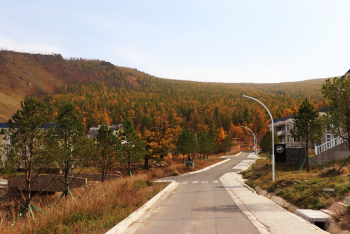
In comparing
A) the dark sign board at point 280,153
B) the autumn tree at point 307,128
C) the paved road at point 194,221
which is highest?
the autumn tree at point 307,128

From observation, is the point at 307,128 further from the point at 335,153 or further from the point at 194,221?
the point at 194,221

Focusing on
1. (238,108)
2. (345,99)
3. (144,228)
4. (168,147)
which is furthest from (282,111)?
(144,228)

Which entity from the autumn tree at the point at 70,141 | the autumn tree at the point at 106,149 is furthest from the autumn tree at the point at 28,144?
the autumn tree at the point at 106,149

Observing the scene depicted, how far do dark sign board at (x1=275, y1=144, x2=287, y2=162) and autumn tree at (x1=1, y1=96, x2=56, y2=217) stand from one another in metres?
20.1

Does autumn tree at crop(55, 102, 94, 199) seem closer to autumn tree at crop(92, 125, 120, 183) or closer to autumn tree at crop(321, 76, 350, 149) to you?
autumn tree at crop(92, 125, 120, 183)

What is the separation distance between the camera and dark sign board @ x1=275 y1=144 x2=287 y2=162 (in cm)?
2550

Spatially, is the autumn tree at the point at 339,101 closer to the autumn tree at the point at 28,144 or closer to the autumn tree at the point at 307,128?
the autumn tree at the point at 307,128

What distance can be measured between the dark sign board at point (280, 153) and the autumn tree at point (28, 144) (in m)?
20.1

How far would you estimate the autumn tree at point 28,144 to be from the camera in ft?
50.8

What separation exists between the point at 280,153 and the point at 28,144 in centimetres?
2204

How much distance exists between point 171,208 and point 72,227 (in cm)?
544

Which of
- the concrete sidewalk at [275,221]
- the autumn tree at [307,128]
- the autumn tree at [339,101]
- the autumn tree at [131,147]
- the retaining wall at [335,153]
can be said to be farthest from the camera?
the autumn tree at [131,147]

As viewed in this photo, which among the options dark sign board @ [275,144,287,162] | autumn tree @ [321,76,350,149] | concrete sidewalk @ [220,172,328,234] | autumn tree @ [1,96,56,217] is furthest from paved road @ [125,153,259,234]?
dark sign board @ [275,144,287,162]

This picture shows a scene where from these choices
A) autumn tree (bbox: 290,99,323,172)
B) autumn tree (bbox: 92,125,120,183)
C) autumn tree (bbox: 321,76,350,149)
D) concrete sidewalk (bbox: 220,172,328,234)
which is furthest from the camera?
autumn tree (bbox: 92,125,120,183)
